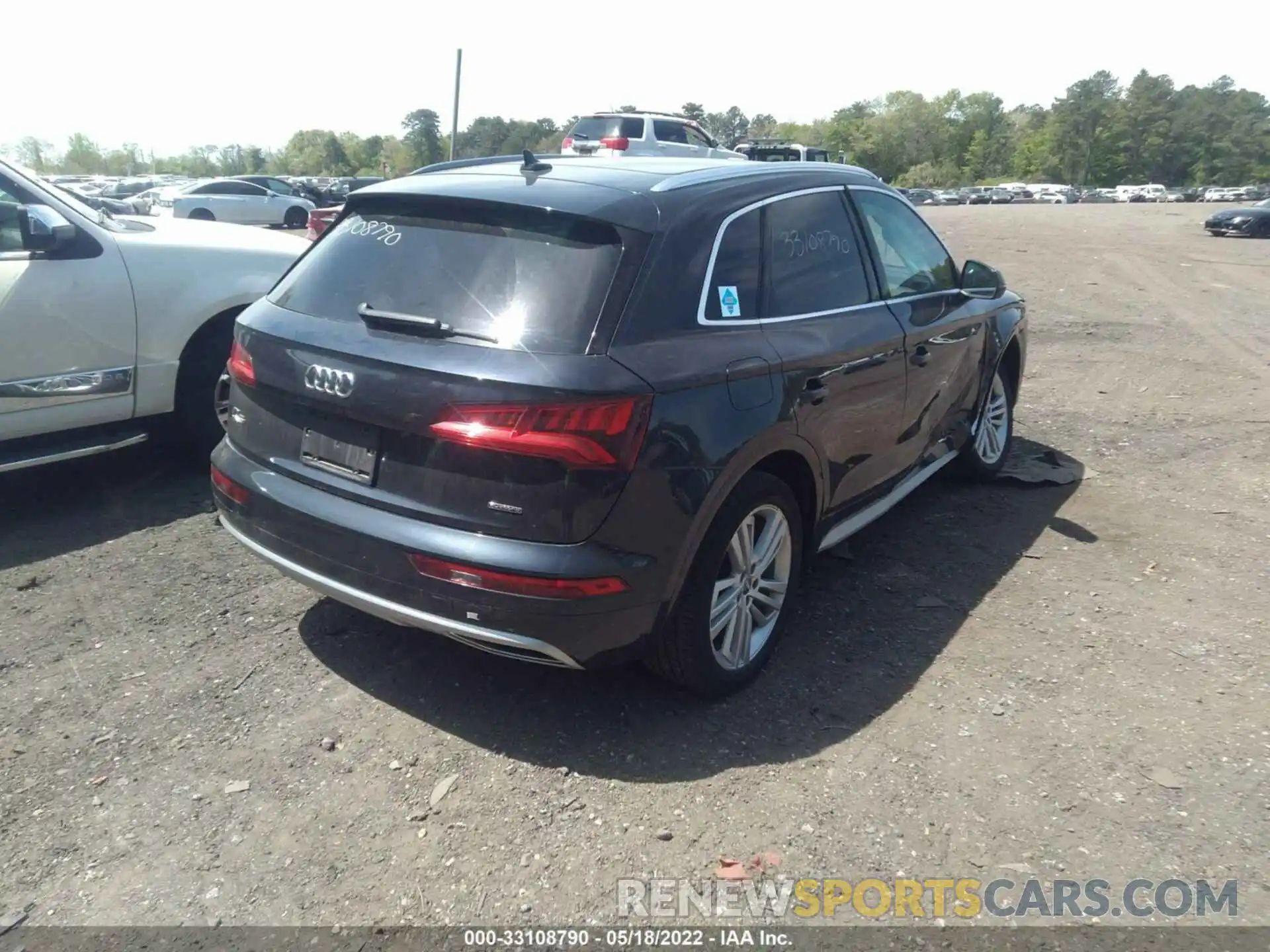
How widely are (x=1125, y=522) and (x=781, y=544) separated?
2716 mm

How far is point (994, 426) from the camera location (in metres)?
6.02

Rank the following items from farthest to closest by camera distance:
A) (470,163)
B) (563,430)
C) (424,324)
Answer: (470,163) → (424,324) → (563,430)

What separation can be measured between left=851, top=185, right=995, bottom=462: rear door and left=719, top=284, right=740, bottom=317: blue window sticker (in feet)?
3.98

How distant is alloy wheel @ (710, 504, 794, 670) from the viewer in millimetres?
3473

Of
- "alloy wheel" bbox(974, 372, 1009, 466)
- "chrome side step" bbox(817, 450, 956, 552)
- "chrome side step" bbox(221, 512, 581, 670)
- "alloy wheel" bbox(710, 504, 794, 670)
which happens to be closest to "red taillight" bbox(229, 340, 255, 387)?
"chrome side step" bbox(221, 512, 581, 670)

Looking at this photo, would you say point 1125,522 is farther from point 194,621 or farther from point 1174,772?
point 194,621

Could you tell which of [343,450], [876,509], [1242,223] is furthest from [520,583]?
[1242,223]

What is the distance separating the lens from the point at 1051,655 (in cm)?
397

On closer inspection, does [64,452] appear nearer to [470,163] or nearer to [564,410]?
[470,163]

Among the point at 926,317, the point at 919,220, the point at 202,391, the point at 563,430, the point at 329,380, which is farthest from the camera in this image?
the point at 202,391

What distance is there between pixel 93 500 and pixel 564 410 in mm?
3652

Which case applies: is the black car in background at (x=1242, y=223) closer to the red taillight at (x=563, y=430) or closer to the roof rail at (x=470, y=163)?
the roof rail at (x=470, y=163)

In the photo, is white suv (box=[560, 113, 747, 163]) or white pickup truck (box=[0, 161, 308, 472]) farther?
white suv (box=[560, 113, 747, 163])

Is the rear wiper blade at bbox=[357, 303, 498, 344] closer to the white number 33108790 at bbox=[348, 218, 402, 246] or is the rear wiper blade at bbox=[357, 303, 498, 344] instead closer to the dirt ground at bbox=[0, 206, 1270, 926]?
the white number 33108790 at bbox=[348, 218, 402, 246]
